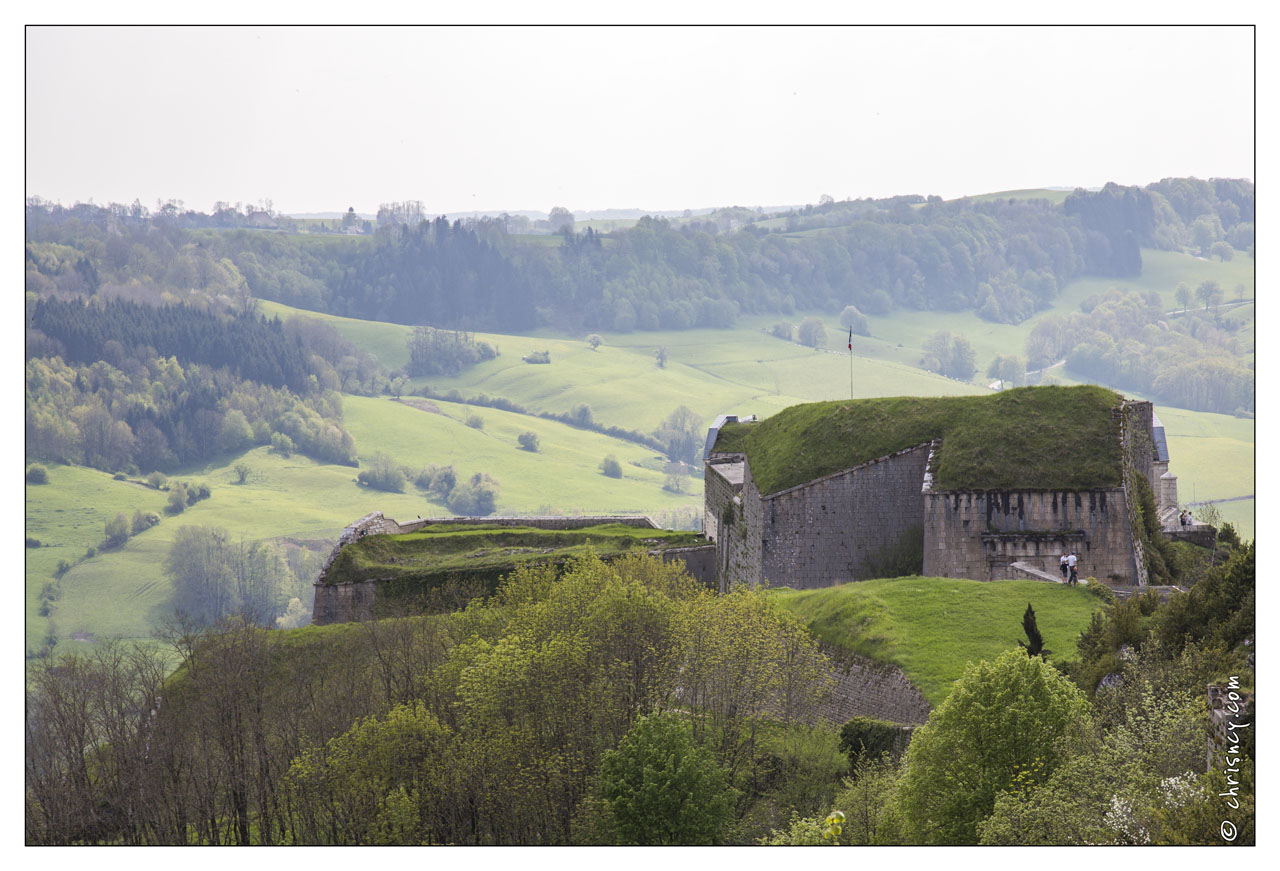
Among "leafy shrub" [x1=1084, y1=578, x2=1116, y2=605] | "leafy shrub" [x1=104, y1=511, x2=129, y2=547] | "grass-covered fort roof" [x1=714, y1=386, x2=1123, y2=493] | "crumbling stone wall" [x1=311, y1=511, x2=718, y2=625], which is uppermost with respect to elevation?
"grass-covered fort roof" [x1=714, y1=386, x2=1123, y2=493]

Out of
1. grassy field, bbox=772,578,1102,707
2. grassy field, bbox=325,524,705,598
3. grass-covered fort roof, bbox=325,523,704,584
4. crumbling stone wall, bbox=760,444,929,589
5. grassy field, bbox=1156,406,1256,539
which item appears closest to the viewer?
grassy field, bbox=772,578,1102,707

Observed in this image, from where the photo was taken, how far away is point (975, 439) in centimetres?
5309

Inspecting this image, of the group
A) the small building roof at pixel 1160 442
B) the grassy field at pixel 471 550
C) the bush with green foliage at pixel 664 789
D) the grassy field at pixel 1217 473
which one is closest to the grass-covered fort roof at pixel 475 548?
the grassy field at pixel 471 550

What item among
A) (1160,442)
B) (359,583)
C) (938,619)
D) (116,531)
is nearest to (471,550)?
(359,583)

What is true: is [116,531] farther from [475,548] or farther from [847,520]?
[847,520]

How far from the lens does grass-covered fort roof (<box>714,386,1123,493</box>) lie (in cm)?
5091

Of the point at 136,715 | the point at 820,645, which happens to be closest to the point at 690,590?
the point at 820,645

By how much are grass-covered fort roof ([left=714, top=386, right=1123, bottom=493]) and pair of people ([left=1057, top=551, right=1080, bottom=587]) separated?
379cm

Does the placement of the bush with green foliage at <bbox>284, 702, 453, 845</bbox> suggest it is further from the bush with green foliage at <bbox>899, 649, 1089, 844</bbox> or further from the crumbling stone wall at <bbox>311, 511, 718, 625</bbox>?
the crumbling stone wall at <bbox>311, 511, 718, 625</bbox>

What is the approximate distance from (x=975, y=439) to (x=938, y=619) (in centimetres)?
1487

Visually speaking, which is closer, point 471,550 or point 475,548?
point 471,550

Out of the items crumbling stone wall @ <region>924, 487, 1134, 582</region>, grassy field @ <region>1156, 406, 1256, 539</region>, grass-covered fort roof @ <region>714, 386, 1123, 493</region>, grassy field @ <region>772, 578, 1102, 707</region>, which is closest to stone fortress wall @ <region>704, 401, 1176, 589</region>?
crumbling stone wall @ <region>924, 487, 1134, 582</region>

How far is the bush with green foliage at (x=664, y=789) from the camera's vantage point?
2925 centimetres
